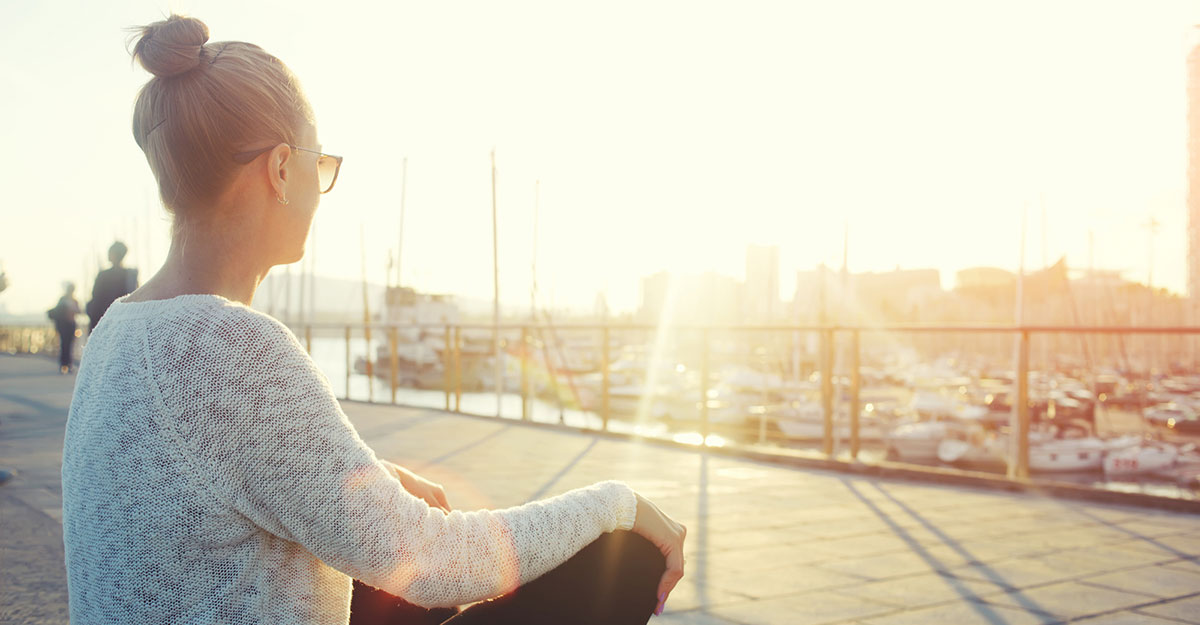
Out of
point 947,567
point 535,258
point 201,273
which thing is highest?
point 535,258

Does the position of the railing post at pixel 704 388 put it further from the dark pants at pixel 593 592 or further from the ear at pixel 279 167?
the ear at pixel 279 167

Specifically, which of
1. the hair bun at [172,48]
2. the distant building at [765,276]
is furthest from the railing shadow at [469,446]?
the distant building at [765,276]

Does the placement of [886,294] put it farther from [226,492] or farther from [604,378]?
[226,492]

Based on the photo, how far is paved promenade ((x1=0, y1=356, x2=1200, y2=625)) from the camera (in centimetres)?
247

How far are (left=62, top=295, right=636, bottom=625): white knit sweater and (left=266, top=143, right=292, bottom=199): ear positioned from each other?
18 cm

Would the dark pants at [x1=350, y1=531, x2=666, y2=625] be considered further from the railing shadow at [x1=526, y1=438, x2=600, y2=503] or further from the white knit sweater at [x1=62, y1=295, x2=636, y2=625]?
the railing shadow at [x1=526, y1=438, x2=600, y2=503]

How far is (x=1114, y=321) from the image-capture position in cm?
3756

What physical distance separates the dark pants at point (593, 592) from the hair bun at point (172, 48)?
719 millimetres

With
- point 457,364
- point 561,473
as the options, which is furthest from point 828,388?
point 457,364

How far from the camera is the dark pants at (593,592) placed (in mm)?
1026

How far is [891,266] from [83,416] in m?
48.5

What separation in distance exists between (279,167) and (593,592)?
65 cm

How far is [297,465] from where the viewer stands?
81cm

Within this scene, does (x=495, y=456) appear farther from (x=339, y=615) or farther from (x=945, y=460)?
(x=945, y=460)
